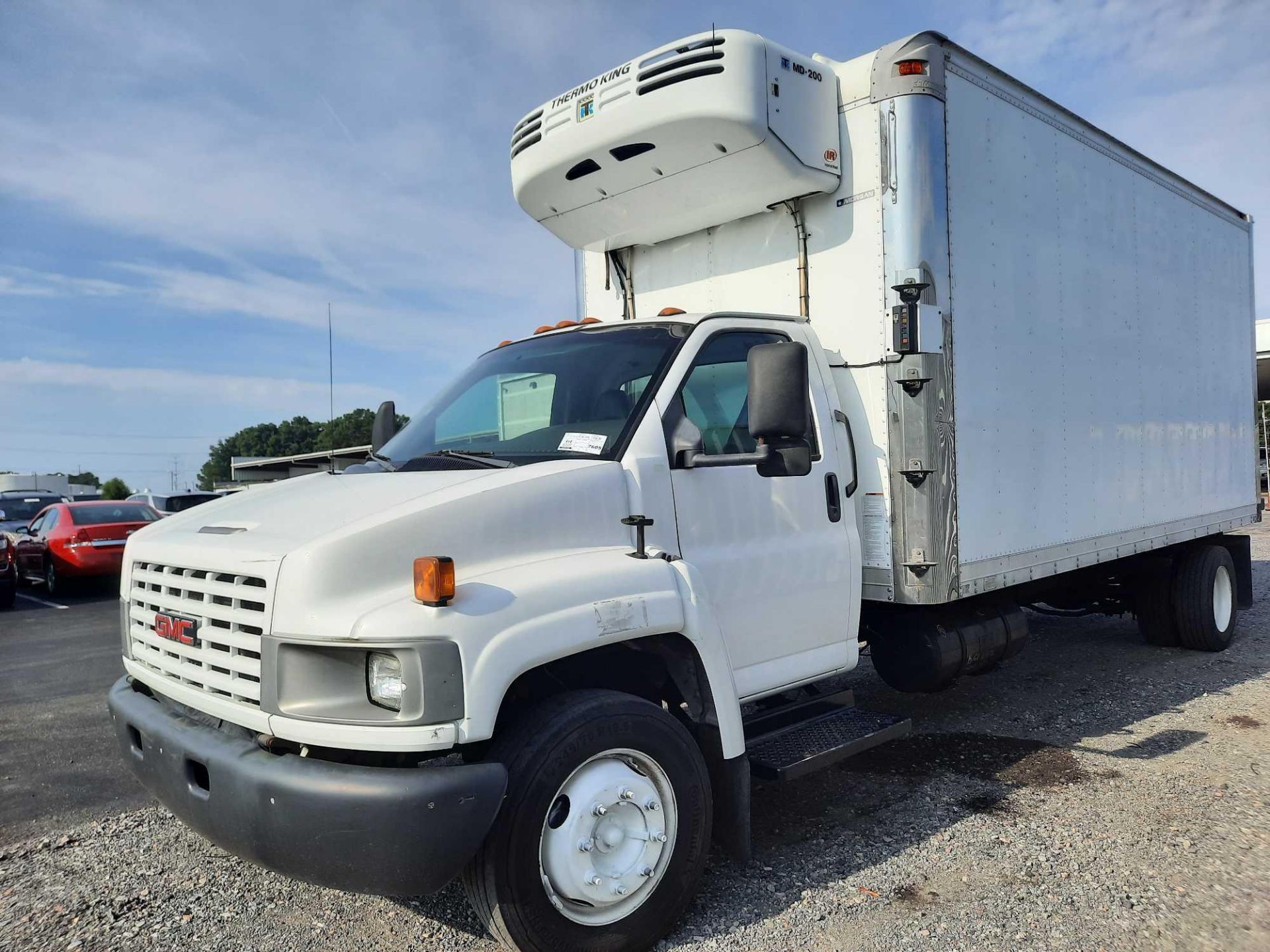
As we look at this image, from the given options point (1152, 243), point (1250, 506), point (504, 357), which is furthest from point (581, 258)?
point (1250, 506)

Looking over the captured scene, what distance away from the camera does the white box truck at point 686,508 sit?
8.86 feet

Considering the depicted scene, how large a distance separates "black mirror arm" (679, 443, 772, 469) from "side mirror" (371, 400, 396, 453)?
1866mm

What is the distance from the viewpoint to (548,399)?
4.06 meters

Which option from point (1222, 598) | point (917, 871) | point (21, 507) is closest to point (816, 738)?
point (917, 871)

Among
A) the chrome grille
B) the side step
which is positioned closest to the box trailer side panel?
the side step

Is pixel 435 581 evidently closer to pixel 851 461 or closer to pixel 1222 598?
pixel 851 461

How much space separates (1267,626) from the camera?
8898 mm

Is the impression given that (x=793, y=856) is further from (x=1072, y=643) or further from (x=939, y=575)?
(x=1072, y=643)

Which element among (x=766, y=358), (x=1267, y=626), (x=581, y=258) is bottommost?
(x=1267, y=626)

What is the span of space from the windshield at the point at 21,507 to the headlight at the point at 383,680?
20.4 m

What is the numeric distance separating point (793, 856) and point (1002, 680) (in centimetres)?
367

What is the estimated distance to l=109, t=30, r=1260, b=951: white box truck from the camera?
2699 mm

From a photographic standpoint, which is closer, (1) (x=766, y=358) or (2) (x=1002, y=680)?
(1) (x=766, y=358)

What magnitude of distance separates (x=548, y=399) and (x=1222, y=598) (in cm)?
677
